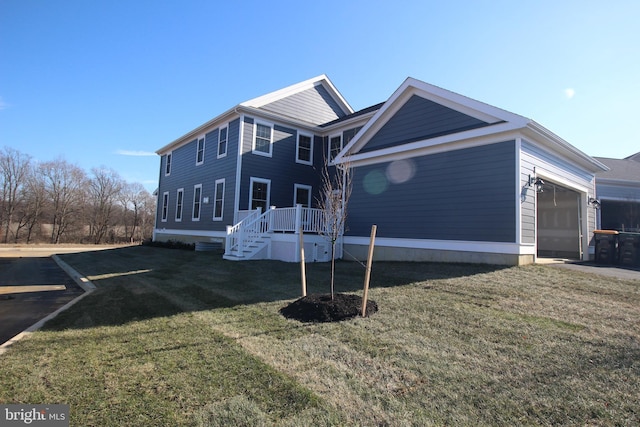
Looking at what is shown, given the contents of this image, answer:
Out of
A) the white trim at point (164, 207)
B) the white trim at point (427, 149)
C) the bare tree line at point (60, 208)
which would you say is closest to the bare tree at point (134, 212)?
the bare tree line at point (60, 208)

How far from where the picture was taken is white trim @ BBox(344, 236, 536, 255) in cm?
801

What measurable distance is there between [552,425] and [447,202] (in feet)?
24.6

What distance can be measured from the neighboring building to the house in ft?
8.65

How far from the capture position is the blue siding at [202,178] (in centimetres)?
1507

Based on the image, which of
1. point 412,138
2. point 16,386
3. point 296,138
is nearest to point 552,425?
point 16,386

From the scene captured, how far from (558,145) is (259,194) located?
11098mm

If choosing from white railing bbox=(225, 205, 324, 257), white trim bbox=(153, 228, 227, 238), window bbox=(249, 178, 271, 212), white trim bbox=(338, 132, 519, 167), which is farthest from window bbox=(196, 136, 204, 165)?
white trim bbox=(338, 132, 519, 167)

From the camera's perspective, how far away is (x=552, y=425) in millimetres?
2264

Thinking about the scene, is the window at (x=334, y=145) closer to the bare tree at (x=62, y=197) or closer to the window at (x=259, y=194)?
the window at (x=259, y=194)

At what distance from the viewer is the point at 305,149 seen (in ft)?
54.4

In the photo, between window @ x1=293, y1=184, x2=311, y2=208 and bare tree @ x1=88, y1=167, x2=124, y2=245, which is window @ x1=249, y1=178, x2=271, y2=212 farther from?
bare tree @ x1=88, y1=167, x2=124, y2=245

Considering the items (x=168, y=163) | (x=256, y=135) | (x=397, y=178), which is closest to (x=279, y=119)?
(x=256, y=135)

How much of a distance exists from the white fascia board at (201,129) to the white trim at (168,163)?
28cm

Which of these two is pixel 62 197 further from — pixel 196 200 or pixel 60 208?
pixel 196 200
